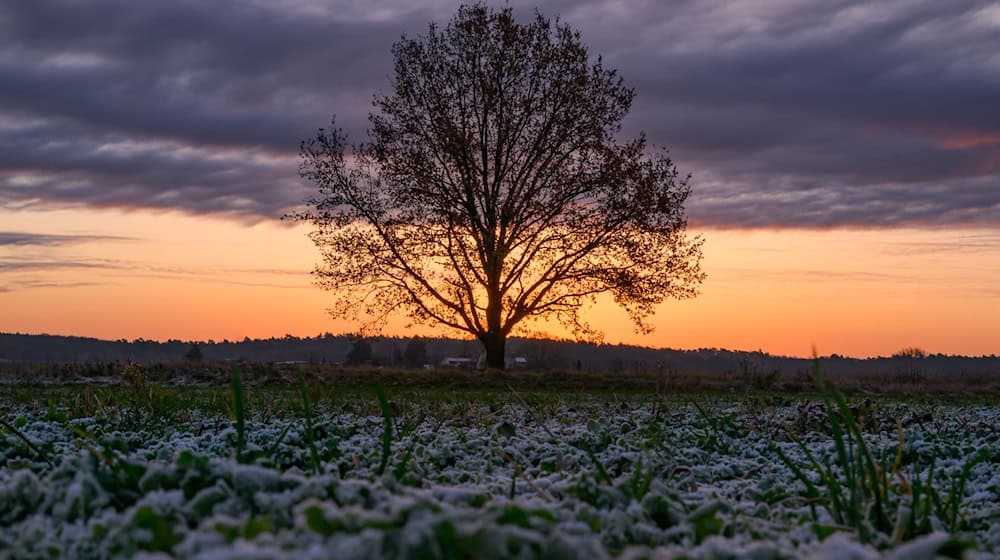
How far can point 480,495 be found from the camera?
262 cm

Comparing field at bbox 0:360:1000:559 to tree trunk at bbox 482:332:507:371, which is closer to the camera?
field at bbox 0:360:1000:559

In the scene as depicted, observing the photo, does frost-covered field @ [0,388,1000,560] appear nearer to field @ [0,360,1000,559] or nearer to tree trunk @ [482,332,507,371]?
field @ [0,360,1000,559]

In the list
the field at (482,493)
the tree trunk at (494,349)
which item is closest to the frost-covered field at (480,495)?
the field at (482,493)

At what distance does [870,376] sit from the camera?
89.9ft

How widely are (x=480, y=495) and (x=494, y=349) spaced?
88.2 feet

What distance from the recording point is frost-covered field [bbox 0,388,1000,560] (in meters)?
1.79

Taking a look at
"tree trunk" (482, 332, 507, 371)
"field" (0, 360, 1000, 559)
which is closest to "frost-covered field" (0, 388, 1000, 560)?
"field" (0, 360, 1000, 559)

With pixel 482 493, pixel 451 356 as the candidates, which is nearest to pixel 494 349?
pixel 482 493

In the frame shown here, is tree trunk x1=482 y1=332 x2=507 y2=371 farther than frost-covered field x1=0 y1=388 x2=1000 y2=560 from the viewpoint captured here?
Yes

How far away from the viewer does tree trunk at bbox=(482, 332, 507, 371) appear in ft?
96.6

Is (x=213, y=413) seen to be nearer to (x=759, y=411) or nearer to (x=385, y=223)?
(x=759, y=411)

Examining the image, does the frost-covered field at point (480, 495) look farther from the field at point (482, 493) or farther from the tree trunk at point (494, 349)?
the tree trunk at point (494, 349)

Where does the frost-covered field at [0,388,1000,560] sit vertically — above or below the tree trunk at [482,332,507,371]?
below

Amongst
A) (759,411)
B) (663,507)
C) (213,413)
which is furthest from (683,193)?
(663,507)
